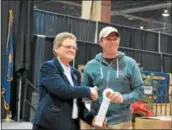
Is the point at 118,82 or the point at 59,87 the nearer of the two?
the point at 59,87

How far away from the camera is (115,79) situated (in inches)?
86.2

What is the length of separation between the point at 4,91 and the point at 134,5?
9.27 m

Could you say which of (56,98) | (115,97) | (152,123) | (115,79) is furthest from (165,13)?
(152,123)

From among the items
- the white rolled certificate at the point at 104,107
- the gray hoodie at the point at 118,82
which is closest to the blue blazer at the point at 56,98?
the white rolled certificate at the point at 104,107

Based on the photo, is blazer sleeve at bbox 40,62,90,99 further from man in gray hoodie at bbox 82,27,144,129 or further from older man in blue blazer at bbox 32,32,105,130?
man in gray hoodie at bbox 82,27,144,129

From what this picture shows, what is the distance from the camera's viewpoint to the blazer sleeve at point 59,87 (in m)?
1.88

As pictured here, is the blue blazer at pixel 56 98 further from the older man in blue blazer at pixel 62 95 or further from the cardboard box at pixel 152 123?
the cardboard box at pixel 152 123

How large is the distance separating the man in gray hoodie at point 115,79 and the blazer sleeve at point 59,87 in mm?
323

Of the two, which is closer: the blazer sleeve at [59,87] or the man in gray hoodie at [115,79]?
the blazer sleeve at [59,87]

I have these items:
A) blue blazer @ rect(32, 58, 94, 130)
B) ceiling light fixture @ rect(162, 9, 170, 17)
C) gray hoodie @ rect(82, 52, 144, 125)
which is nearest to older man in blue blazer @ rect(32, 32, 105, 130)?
blue blazer @ rect(32, 58, 94, 130)

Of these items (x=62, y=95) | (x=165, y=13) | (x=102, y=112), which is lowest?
(x=102, y=112)

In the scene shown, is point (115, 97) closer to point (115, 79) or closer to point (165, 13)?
point (115, 79)

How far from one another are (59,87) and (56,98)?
3.2 inches

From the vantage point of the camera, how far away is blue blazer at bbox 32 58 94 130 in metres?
1.88
